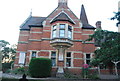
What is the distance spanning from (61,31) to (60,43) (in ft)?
5.75

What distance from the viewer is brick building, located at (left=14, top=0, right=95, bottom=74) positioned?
15391 mm

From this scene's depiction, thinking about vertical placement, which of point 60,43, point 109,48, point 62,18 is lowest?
point 109,48

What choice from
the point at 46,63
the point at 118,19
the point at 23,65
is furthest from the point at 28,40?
the point at 118,19

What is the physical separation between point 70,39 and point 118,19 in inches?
298

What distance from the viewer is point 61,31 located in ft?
50.8

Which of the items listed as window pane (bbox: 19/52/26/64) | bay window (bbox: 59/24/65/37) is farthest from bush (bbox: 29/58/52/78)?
window pane (bbox: 19/52/26/64)

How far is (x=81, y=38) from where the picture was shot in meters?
16.6

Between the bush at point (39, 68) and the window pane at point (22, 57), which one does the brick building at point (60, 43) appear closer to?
the window pane at point (22, 57)

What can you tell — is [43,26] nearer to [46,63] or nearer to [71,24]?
[71,24]

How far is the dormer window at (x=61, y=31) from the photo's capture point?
1516 cm

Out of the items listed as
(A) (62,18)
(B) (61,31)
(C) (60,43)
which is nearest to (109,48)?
(C) (60,43)

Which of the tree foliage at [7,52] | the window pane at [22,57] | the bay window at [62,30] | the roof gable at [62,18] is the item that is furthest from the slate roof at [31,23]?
the tree foliage at [7,52]

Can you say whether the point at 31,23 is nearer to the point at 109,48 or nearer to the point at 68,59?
the point at 68,59

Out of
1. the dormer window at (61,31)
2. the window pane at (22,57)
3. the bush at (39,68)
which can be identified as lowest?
the bush at (39,68)
